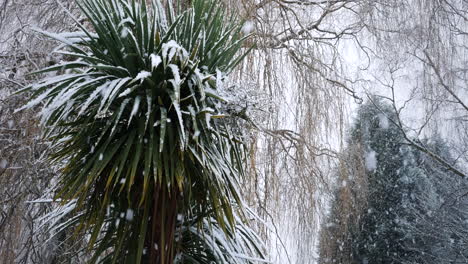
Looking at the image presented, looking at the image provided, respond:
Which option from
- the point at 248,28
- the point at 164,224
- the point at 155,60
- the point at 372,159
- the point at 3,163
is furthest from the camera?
the point at 372,159

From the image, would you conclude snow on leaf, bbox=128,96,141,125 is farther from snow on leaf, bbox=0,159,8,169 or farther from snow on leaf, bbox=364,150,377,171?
snow on leaf, bbox=364,150,377,171

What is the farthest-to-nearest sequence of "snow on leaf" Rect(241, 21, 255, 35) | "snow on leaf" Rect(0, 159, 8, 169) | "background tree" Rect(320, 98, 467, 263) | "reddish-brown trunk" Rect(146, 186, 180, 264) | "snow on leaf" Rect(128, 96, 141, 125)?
1. "background tree" Rect(320, 98, 467, 263)
2. "snow on leaf" Rect(241, 21, 255, 35)
3. "snow on leaf" Rect(0, 159, 8, 169)
4. "reddish-brown trunk" Rect(146, 186, 180, 264)
5. "snow on leaf" Rect(128, 96, 141, 125)

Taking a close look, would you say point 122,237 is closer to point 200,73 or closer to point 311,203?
point 200,73

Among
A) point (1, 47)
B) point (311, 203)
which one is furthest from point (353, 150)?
point (1, 47)

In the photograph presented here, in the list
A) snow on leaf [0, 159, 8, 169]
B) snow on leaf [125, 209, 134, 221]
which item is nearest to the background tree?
snow on leaf [0, 159, 8, 169]

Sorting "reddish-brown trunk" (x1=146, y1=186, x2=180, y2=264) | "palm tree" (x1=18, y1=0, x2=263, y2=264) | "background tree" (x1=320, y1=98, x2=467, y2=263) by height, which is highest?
"background tree" (x1=320, y1=98, x2=467, y2=263)

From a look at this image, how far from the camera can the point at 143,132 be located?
195 cm

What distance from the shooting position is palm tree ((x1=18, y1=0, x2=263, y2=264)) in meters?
1.96

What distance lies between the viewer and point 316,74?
3975 millimetres

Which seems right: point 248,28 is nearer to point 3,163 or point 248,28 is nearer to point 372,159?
point 3,163

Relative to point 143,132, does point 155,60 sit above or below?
above

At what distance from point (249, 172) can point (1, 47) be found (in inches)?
86.7

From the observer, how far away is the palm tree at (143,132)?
1958mm

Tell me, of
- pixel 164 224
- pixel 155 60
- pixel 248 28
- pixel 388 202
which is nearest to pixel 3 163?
pixel 164 224
